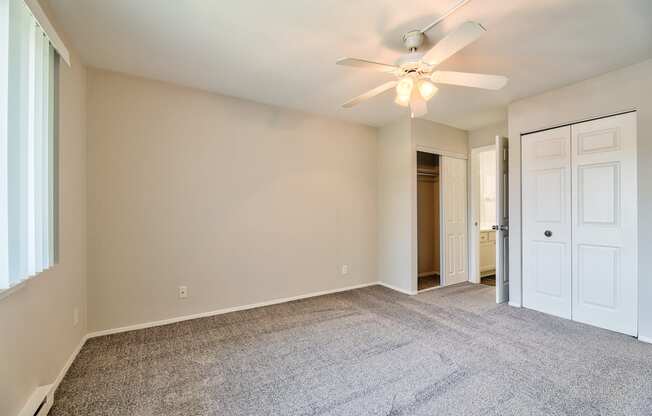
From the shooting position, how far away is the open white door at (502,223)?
348 cm

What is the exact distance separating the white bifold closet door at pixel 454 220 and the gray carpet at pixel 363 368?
1.30 meters

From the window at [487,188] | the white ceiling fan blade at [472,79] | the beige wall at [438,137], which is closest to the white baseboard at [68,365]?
the white ceiling fan blade at [472,79]

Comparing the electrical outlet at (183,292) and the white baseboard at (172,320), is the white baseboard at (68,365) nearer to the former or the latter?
the white baseboard at (172,320)

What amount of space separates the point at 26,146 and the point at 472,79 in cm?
266

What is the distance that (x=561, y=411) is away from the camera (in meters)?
1.61

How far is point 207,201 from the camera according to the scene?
3082 mm

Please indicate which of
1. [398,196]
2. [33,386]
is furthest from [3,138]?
[398,196]

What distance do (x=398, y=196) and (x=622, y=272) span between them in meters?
2.35

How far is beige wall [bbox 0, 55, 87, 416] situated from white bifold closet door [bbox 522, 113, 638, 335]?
4325 mm

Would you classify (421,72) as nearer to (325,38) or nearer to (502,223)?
(325,38)

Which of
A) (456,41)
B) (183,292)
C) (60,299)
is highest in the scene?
(456,41)

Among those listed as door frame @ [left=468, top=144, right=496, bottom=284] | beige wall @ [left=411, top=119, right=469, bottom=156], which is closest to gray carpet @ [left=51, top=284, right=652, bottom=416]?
door frame @ [left=468, top=144, right=496, bottom=284]

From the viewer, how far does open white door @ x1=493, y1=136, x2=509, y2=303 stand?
3477 mm

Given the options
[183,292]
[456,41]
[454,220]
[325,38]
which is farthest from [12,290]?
[454,220]
